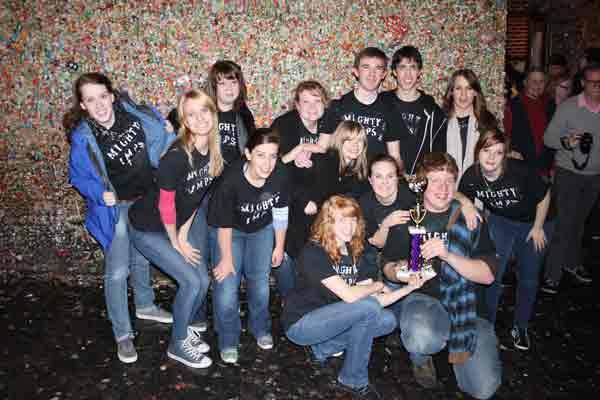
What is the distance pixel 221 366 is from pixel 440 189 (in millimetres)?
2108

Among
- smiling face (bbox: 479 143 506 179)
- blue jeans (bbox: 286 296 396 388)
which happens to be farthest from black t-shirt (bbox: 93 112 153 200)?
smiling face (bbox: 479 143 506 179)

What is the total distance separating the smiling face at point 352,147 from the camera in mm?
3842

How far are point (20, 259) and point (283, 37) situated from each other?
3581 mm

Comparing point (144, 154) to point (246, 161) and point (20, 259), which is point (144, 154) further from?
point (20, 259)

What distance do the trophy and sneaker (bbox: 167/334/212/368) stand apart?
5.29ft

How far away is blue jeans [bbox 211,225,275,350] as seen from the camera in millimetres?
3703

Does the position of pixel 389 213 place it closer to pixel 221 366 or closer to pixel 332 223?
pixel 332 223

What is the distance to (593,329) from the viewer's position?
4223 mm

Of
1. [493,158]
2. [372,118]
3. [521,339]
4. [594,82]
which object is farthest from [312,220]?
[594,82]

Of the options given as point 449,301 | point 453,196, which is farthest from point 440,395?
point 453,196

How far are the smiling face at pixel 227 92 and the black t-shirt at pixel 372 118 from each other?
79cm

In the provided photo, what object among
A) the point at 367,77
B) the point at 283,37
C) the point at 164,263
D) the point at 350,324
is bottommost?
the point at 350,324

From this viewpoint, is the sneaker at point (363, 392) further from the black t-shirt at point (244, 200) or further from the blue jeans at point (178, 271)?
the black t-shirt at point (244, 200)

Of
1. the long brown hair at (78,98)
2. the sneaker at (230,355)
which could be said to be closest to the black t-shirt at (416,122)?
the sneaker at (230,355)
